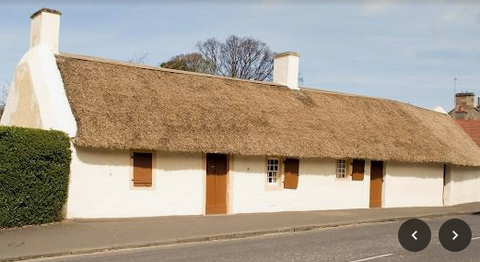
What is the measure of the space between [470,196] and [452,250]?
21.1 m

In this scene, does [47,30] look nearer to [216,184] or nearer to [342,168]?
[216,184]

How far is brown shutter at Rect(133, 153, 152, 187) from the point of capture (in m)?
16.9

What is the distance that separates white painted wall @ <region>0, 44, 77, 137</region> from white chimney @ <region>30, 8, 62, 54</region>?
0.39m

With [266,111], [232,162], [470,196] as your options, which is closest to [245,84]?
[266,111]

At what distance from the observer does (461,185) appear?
28.9 meters

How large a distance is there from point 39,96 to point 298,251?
9533 mm

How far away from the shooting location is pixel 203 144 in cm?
1747

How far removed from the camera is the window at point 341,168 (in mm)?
22283

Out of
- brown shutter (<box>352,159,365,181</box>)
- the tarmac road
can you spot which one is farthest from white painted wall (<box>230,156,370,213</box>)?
the tarmac road

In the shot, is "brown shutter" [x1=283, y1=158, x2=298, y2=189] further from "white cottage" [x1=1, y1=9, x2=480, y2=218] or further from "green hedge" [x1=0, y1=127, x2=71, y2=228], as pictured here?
"green hedge" [x1=0, y1=127, x2=71, y2=228]

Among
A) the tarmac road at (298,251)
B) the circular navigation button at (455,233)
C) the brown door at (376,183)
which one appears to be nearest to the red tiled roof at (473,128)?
the brown door at (376,183)

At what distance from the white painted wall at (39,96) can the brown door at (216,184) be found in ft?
15.9

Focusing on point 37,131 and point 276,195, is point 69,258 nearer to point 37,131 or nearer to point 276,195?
point 37,131

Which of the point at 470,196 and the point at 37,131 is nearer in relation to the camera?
the point at 37,131
